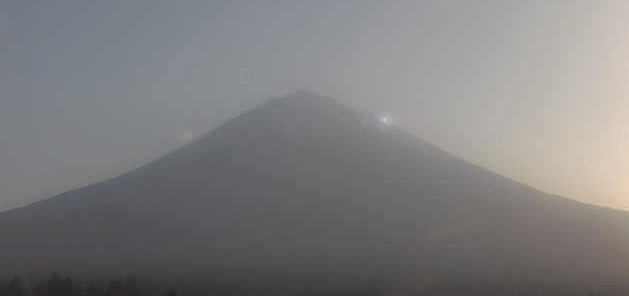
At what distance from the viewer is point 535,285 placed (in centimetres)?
10294

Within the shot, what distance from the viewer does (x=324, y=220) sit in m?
138

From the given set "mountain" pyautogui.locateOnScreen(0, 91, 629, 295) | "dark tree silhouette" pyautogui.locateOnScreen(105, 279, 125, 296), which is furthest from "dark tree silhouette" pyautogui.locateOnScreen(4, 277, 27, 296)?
"mountain" pyautogui.locateOnScreen(0, 91, 629, 295)

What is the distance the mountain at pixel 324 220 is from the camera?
111938 millimetres

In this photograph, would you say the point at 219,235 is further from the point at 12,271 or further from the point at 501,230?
the point at 501,230

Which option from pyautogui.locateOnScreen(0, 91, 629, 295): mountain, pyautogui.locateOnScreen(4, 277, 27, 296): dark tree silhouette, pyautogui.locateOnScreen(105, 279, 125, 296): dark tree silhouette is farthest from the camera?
pyautogui.locateOnScreen(0, 91, 629, 295): mountain

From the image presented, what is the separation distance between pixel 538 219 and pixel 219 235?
223ft

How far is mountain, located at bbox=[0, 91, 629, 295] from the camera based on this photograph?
111938mm

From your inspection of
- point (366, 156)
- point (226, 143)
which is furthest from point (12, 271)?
point (366, 156)

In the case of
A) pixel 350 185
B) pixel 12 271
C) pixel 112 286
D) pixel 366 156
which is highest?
pixel 366 156

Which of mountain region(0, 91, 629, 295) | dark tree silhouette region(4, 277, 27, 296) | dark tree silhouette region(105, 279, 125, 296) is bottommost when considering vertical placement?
dark tree silhouette region(4, 277, 27, 296)

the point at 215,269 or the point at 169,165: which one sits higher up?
the point at 169,165

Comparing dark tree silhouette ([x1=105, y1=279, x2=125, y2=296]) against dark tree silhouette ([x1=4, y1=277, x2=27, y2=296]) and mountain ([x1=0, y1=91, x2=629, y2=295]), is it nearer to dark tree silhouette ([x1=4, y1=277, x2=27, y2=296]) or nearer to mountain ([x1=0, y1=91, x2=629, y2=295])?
dark tree silhouette ([x1=4, y1=277, x2=27, y2=296])

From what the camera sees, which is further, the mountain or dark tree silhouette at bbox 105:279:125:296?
the mountain

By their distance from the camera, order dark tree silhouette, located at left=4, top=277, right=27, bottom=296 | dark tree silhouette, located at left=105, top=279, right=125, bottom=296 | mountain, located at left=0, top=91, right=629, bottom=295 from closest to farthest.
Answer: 1. dark tree silhouette, located at left=4, top=277, right=27, bottom=296
2. dark tree silhouette, located at left=105, top=279, right=125, bottom=296
3. mountain, located at left=0, top=91, right=629, bottom=295
